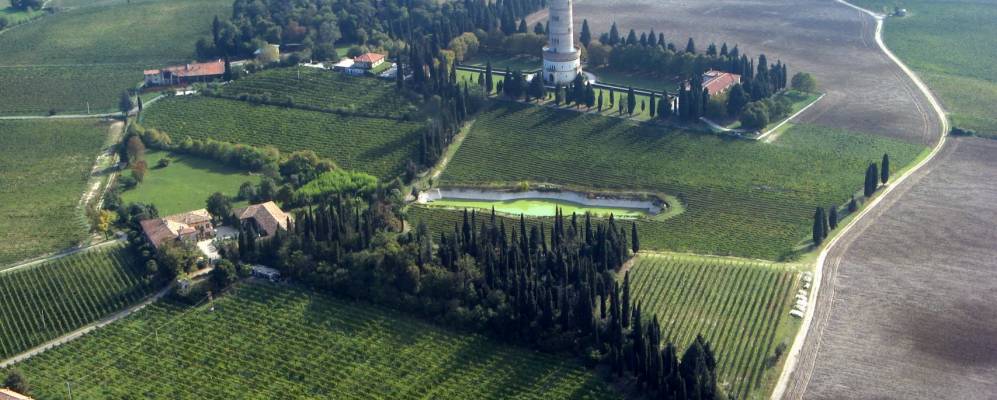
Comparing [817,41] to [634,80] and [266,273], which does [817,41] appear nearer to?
[634,80]

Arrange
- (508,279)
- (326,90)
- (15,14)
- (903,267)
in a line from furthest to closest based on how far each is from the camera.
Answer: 1. (15,14)
2. (326,90)
3. (903,267)
4. (508,279)

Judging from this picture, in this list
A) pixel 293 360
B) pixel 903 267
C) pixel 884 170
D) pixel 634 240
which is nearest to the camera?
pixel 293 360

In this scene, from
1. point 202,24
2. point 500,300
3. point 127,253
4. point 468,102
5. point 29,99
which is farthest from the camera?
point 202,24

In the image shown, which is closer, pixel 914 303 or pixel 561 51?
pixel 914 303

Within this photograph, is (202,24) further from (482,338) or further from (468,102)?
(482,338)

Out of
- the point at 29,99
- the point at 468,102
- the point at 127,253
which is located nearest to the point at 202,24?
the point at 29,99

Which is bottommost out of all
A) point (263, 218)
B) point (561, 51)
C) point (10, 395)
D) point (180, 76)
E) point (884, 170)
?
point (10, 395)

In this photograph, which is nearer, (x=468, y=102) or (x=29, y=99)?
(x=468, y=102)

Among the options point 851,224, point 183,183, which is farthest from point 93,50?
point 851,224
